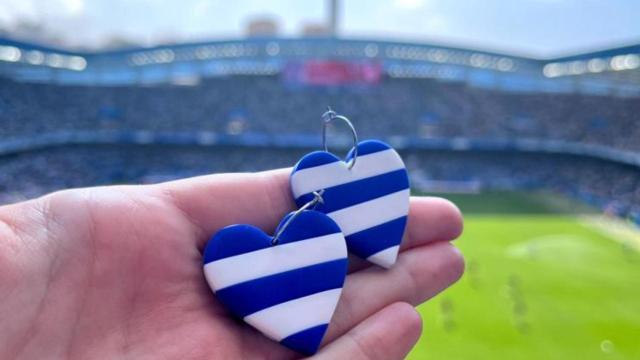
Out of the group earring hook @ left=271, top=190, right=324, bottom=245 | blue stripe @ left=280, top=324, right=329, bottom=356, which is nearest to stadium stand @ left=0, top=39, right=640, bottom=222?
earring hook @ left=271, top=190, right=324, bottom=245

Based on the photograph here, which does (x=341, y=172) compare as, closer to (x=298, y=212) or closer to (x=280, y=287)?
(x=298, y=212)

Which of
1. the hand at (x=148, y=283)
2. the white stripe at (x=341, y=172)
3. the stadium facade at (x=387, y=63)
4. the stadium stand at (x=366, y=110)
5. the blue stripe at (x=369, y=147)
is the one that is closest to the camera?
the hand at (x=148, y=283)

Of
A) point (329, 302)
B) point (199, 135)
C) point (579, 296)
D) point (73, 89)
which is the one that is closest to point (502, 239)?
point (579, 296)

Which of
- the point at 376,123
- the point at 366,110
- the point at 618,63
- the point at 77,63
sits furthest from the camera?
the point at 366,110

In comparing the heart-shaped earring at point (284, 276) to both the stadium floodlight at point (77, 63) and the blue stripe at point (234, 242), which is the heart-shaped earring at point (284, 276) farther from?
the stadium floodlight at point (77, 63)

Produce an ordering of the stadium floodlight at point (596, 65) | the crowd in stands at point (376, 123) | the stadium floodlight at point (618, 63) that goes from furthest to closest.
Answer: the stadium floodlight at point (596, 65) < the stadium floodlight at point (618, 63) < the crowd in stands at point (376, 123)

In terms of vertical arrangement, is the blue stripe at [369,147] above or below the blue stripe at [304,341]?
above

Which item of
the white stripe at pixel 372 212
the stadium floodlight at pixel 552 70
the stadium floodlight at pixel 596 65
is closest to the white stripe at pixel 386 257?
the white stripe at pixel 372 212

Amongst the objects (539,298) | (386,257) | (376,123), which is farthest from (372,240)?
(376,123)
